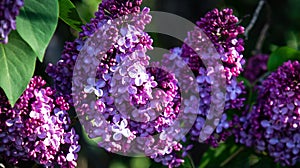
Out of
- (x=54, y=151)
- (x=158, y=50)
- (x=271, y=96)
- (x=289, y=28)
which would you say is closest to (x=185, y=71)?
(x=158, y=50)

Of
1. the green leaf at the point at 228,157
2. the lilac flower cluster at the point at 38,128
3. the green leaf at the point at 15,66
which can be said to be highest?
the green leaf at the point at 15,66

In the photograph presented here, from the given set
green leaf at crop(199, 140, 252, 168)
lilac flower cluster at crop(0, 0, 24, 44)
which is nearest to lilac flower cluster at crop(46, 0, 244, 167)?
lilac flower cluster at crop(0, 0, 24, 44)

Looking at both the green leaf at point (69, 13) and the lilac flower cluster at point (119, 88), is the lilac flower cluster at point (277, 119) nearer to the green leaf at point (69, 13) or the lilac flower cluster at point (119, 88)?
the lilac flower cluster at point (119, 88)

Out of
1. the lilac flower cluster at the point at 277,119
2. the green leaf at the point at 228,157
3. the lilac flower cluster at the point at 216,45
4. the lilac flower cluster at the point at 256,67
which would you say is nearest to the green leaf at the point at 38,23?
the lilac flower cluster at the point at 216,45

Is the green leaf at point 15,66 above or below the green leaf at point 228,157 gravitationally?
above

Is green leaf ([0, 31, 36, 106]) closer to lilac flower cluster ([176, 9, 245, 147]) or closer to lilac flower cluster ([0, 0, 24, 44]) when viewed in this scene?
lilac flower cluster ([0, 0, 24, 44])
